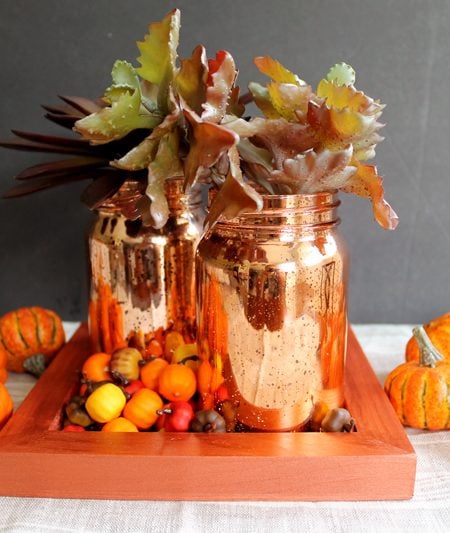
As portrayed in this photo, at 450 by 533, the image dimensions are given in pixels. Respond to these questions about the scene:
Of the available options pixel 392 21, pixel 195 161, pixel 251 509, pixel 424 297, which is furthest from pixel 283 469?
pixel 392 21

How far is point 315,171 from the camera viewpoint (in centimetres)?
47

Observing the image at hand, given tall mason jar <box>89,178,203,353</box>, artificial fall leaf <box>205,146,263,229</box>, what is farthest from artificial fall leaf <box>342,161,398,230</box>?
tall mason jar <box>89,178,203,353</box>

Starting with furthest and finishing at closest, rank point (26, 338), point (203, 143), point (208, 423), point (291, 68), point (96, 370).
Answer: point (291, 68), point (26, 338), point (96, 370), point (208, 423), point (203, 143)

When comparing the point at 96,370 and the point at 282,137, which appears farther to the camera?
the point at 96,370

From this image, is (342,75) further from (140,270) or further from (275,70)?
(140,270)

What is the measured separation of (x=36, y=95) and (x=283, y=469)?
0.70m

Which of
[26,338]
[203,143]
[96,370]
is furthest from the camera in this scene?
[26,338]

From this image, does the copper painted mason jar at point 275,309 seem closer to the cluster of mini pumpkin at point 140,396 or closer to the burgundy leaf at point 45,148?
the cluster of mini pumpkin at point 140,396

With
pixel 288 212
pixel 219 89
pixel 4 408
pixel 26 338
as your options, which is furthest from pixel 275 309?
pixel 26 338

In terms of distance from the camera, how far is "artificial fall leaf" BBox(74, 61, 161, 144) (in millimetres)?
457

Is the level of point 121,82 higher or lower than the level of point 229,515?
higher

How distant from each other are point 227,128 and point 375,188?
0.52 ft

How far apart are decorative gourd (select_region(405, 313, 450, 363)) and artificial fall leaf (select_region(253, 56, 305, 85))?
37cm

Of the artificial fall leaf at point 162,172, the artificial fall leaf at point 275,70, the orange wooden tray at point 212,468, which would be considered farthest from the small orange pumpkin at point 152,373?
the artificial fall leaf at point 275,70
